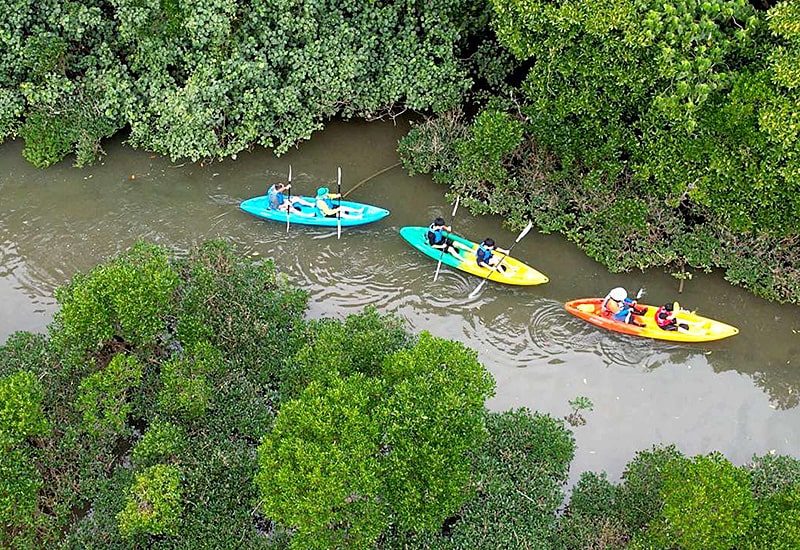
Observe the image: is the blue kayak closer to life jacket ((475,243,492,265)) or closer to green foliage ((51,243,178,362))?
life jacket ((475,243,492,265))

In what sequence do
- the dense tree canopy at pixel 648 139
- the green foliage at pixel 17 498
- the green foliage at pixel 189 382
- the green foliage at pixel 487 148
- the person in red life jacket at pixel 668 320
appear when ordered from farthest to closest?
the green foliage at pixel 487 148, the person in red life jacket at pixel 668 320, the dense tree canopy at pixel 648 139, the green foliage at pixel 189 382, the green foliage at pixel 17 498

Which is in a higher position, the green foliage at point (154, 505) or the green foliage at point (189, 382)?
the green foliage at point (189, 382)

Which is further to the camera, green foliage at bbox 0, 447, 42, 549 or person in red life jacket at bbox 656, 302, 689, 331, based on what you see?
person in red life jacket at bbox 656, 302, 689, 331

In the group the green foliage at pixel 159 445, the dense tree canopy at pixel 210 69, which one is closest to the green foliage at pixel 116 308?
the green foliage at pixel 159 445

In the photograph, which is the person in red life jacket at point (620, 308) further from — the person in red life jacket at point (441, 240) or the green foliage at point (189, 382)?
the green foliage at point (189, 382)

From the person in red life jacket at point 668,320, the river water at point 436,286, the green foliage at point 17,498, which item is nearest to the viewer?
the green foliage at point 17,498

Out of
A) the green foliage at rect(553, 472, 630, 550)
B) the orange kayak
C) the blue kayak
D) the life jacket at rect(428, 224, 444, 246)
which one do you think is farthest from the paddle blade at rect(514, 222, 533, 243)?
the green foliage at rect(553, 472, 630, 550)

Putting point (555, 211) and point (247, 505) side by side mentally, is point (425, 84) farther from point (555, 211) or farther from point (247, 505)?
point (247, 505)
